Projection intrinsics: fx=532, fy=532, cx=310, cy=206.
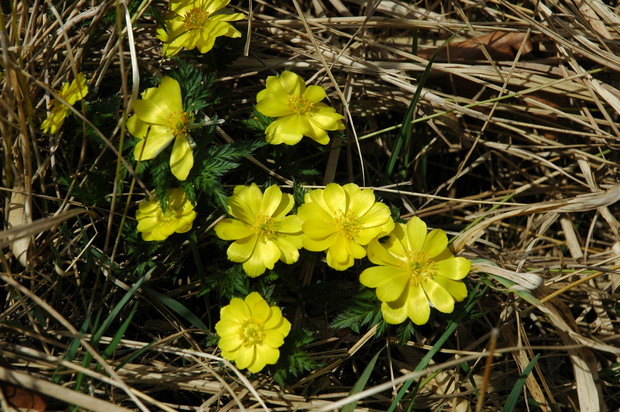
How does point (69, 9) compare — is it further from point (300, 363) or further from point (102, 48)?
point (300, 363)

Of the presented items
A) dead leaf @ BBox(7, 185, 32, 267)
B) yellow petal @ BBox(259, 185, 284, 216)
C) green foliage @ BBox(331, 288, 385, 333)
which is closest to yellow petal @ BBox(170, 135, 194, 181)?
yellow petal @ BBox(259, 185, 284, 216)

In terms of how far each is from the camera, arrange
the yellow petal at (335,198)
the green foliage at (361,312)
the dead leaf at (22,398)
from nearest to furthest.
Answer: the dead leaf at (22,398)
the green foliage at (361,312)
the yellow petal at (335,198)

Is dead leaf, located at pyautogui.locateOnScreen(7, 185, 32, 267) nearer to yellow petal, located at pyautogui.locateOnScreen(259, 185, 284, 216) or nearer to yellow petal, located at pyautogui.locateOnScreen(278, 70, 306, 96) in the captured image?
yellow petal, located at pyautogui.locateOnScreen(259, 185, 284, 216)

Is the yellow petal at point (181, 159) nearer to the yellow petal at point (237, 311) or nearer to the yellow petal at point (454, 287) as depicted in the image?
the yellow petal at point (237, 311)

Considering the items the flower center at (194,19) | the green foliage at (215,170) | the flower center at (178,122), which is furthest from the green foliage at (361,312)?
the flower center at (194,19)

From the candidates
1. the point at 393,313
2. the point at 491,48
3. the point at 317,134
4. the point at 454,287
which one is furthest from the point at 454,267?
the point at 491,48

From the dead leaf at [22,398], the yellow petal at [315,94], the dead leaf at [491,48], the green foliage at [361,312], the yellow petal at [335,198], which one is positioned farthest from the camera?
the dead leaf at [491,48]
